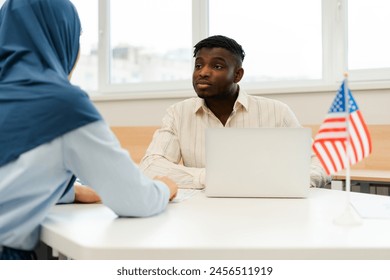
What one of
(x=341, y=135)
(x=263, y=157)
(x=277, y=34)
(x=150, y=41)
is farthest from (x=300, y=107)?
(x=341, y=135)

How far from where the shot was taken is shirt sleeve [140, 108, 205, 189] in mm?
1749

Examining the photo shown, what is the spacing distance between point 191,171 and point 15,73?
2.81 feet

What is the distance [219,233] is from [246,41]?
9.72 ft

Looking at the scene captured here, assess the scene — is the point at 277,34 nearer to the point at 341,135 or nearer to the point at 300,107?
the point at 300,107

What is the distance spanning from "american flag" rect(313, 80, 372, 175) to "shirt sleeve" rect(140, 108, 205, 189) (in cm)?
65

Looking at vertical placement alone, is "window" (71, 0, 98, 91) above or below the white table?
above

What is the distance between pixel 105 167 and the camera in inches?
40.6

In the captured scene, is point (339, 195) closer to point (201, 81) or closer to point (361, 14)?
point (201, 81)

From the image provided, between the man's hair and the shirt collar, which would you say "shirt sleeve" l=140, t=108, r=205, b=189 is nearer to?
the shirt collar

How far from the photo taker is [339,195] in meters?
1.52

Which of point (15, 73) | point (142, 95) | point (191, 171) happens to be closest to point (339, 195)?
point (191, 171)

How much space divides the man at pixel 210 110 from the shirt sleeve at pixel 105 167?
934 millimetres

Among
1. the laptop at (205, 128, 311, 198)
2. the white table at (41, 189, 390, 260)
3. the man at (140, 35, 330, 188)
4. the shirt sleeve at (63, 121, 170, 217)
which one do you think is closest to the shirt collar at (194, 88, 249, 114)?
the man at (140, 35, 330, 188)

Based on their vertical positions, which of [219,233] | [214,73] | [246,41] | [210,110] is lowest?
[219,233]
